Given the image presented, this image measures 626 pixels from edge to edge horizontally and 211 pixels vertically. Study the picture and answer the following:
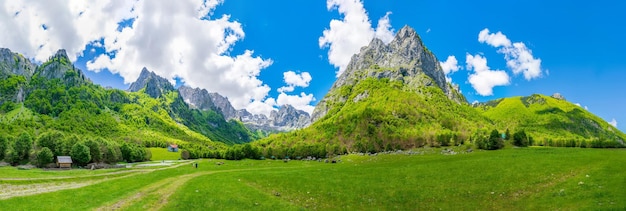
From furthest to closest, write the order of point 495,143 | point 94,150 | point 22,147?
point 495,143
point 94,150
point 22,147

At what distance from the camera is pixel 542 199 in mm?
35719

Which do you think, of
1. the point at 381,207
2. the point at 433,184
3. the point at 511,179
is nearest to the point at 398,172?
the point at 433,184

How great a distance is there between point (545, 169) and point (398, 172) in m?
21.1

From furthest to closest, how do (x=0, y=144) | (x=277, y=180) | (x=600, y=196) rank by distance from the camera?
(x=0, y=144) < (x=277, y=180) < (x=600, y=196)

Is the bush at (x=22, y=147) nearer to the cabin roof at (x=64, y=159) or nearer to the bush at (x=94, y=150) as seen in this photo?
the cabin roof at (x=64, y=159)

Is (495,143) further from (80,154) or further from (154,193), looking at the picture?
(80,154)

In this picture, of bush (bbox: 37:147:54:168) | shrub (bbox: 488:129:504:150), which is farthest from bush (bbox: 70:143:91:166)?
shrub (bbox: 488:129:504:150)

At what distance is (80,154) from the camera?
113 metres

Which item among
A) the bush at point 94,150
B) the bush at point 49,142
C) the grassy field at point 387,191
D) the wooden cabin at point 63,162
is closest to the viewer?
the grassy field at point 387,191

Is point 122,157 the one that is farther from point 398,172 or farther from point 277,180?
point 398,172

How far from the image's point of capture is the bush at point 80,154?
113 meters

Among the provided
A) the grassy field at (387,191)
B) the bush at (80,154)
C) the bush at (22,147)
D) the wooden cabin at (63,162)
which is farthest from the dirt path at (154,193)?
the bush at (22,147)

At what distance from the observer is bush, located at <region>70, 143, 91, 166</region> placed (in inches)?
4444

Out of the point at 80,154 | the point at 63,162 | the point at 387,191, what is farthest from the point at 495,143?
the point at 63,162
